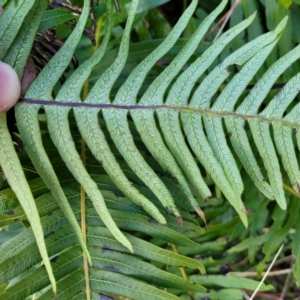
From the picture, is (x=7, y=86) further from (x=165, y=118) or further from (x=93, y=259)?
(x=93, y=259)

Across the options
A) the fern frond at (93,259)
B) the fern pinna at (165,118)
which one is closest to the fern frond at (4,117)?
the fern pinna at (165,118)

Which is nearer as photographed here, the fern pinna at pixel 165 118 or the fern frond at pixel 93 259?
the fern pinna at pixel 165 118

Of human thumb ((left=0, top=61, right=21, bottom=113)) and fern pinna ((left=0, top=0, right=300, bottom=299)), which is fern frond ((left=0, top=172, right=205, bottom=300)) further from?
human thumb ((left=0, top=61, right=21, bottom=113))

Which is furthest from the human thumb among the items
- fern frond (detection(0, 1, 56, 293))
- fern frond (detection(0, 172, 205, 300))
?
fern frond (detection(0, 172, 205, 300))

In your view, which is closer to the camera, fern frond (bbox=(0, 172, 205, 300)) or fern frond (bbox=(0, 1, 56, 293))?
fern frond (bbox=(0, 1, 56, 293))

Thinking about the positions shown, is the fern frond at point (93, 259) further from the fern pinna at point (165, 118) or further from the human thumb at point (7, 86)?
the human thumb at point (7, 86)

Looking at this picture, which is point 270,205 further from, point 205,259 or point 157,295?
point 157,295

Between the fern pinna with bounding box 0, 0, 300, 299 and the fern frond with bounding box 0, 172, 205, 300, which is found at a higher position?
the fern pinna with bounding box 0, 0, 300, 299

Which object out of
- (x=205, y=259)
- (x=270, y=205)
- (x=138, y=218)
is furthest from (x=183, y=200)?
(x=270, y=205)
